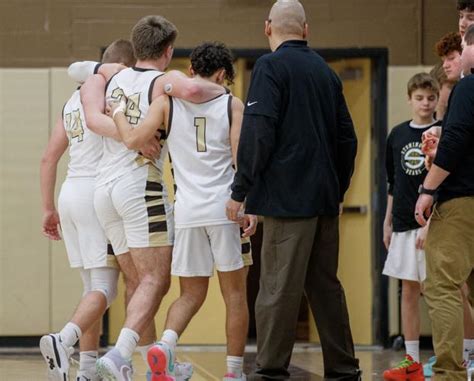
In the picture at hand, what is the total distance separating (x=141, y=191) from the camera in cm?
679

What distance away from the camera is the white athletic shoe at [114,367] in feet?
20.5

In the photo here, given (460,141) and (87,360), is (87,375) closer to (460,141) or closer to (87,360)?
(87,360)

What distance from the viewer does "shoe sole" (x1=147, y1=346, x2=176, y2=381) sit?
6246 millimetres

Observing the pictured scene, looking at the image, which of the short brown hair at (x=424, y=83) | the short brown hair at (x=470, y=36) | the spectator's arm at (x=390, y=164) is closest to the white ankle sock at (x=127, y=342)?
the short brown hair at (x=470, y=36)

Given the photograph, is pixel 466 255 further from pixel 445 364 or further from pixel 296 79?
pixel 296 79

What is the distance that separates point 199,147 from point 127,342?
116cm

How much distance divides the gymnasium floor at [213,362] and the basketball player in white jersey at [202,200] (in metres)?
1.11

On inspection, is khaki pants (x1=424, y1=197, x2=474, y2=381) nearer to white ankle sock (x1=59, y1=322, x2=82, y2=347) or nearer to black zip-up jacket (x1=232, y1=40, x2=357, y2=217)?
black zip-up jacket (x1=232, y1=40, x2=357, y2=217)

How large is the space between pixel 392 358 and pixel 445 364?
9.26 ft

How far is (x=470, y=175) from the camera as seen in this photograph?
638 cm

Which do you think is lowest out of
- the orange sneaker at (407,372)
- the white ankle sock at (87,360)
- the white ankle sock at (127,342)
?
the orange sneaker at (407,372)

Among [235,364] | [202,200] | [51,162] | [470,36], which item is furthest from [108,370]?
[470,36]

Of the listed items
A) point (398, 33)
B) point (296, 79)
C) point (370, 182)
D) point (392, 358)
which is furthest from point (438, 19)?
point (296, 79)

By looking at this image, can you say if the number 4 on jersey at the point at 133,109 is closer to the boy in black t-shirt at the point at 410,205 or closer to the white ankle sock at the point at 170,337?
the white ankle sock at the point at 170,337
